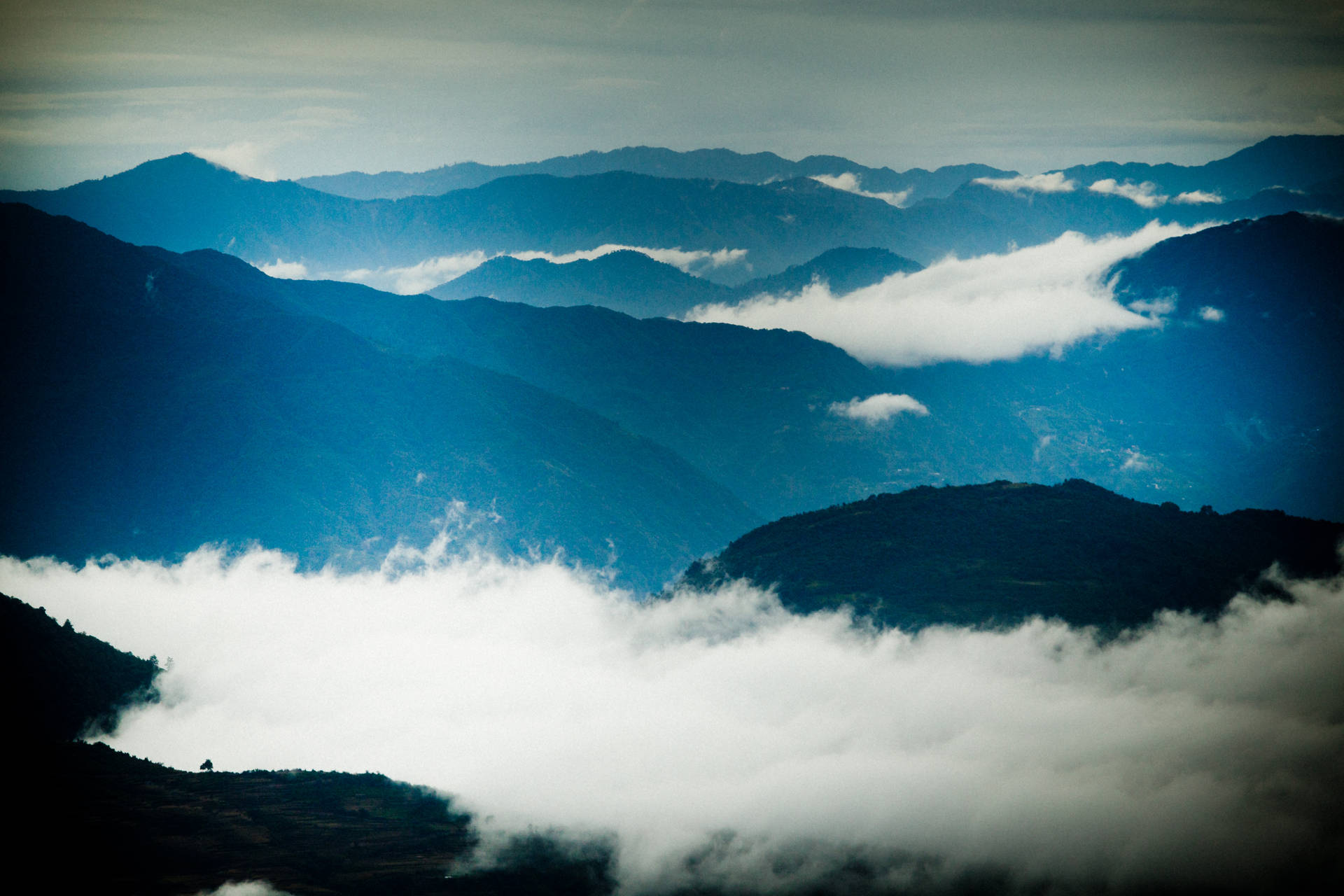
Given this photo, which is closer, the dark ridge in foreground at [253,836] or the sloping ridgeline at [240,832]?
the dark ridge in foreground at [253,836]

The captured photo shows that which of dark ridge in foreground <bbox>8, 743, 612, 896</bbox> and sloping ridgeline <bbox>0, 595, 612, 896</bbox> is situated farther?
sloping ridgeline <bbox>0, 595, 612, 896</bbox>

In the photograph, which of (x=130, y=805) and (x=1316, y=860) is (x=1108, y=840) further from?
(x=130, y=805)

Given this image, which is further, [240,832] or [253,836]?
[240,832]

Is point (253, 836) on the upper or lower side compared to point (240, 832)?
lower

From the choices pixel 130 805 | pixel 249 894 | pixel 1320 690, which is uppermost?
pixel 1320 690

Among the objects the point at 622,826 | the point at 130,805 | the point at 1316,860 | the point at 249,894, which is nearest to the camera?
the point at 249,894

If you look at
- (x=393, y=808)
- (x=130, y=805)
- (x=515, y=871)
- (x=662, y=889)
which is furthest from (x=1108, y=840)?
(x=130, y=805)

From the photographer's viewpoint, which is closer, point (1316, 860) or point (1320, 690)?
point (1316, 860)

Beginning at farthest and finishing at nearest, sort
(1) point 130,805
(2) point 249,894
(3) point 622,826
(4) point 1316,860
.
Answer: (3) point 622,826
(4) point 1316,860
(1) point 130,805
(2) point 249,894
